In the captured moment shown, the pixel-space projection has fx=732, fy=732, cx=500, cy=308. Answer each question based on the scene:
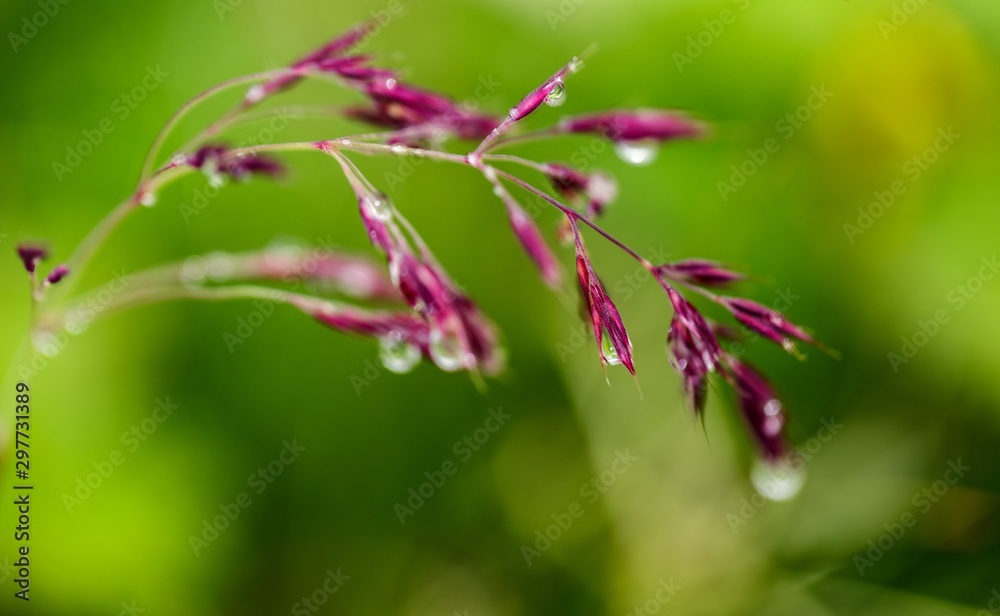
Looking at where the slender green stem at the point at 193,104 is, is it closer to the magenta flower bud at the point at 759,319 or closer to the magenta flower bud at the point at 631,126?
the magenta flower bud at the point at 631,126

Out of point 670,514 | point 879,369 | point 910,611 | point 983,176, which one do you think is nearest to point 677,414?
point 670,514

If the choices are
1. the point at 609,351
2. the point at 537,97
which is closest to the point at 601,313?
the point at 609,351

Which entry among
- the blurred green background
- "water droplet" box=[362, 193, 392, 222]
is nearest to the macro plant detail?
"water droplet" box=[362, 193, 392, 222]

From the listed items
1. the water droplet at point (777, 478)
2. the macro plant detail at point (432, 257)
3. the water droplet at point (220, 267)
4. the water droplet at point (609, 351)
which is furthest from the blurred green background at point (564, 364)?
the water droplet at point (609, 351)

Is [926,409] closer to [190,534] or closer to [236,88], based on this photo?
[190,534]

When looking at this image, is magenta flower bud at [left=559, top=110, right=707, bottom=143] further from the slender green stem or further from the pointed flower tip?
the slender green stem
